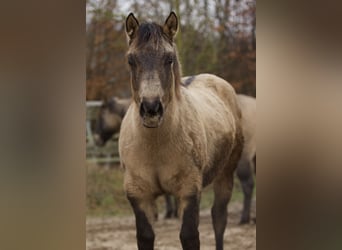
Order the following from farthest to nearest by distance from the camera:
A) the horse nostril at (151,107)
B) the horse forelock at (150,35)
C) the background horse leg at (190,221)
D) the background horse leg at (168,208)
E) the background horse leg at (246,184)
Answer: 1. the background horse leg at (246,184)
2. the background horse leg at (168,208)
3. the background horse leg at (190,221)
4. the horse forelock at (150,35)
5. the horse nostril at (151,107)

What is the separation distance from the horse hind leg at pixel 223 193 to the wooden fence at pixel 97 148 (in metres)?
0.55

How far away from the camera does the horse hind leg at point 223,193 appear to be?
8.83 feet

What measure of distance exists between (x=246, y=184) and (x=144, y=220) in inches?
23.0

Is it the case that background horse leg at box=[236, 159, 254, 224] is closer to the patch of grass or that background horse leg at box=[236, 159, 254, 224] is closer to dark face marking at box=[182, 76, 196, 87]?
the patch of grass

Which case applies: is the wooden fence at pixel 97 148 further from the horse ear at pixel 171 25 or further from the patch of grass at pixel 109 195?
the horse ear at pixel 171 25

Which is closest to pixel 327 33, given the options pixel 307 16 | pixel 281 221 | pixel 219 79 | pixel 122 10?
pixel 307 16

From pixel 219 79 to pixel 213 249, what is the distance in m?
0.87

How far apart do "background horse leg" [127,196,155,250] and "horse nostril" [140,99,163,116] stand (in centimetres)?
46

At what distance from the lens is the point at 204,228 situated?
8.61ft

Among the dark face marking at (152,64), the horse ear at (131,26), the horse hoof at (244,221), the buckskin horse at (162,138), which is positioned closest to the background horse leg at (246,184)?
the horse hoof at (244,221)

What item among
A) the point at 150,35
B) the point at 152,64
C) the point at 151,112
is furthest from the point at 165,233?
the point at 150,35

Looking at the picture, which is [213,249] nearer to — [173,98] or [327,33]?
[173,98]

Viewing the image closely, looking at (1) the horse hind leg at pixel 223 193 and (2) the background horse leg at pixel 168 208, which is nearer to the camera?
(2) the background horse leg at pixel 168 208

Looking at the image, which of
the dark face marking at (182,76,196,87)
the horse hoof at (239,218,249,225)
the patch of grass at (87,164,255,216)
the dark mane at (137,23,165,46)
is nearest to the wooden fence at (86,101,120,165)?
the patch of grass at (87,164,255,216)
